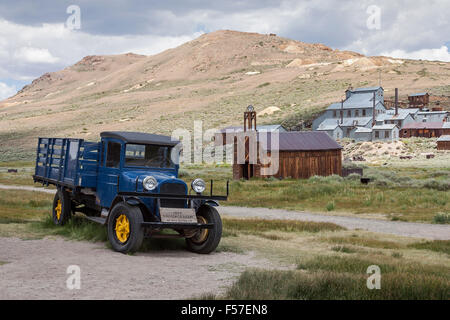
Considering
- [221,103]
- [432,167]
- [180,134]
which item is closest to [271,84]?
[221,103]

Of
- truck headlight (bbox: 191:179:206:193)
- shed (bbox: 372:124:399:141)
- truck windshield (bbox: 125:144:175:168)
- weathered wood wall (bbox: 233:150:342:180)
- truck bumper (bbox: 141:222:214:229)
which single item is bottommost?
truck bumper (bbox: 141:222:214:229)

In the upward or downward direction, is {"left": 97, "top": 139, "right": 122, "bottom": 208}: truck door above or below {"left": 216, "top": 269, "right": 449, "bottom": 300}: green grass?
above

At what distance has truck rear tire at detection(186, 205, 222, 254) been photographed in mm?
12352

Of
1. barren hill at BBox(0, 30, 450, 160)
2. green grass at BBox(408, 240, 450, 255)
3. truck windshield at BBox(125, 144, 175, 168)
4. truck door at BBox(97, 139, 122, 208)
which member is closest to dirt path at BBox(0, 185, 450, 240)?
green grass at BBox(408, 240, 450, 255)

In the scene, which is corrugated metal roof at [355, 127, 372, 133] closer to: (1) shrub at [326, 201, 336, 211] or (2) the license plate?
(1) shrub at [326, 201, 336, 211]

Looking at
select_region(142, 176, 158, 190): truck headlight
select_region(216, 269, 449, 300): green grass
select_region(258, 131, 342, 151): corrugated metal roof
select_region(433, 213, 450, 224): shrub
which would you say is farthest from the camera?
select_region(258, 131, 342, 151): corrugated metal roof

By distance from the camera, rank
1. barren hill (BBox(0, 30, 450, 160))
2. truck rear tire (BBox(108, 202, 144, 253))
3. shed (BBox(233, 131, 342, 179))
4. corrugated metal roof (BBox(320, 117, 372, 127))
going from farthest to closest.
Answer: barren hill (BBox(0, 30, 450, 160)), corrugated metal roof (BBox(320, 117, 372, 127)), shed (BBox(233, 131, 342, 179)), truck rear tire (BBox(108, 202, 144, 253))

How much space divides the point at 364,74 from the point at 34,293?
452 feet

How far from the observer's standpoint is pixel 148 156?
536 inches

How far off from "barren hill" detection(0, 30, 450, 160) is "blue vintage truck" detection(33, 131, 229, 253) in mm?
77966

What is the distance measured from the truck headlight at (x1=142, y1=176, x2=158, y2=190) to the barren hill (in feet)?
267

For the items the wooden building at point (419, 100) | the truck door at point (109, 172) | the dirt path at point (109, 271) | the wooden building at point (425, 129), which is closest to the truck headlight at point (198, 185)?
the dirt path at point (109, 271)

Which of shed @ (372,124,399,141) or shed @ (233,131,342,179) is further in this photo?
shed @ (372,124,399,141)

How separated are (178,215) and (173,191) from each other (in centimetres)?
68
